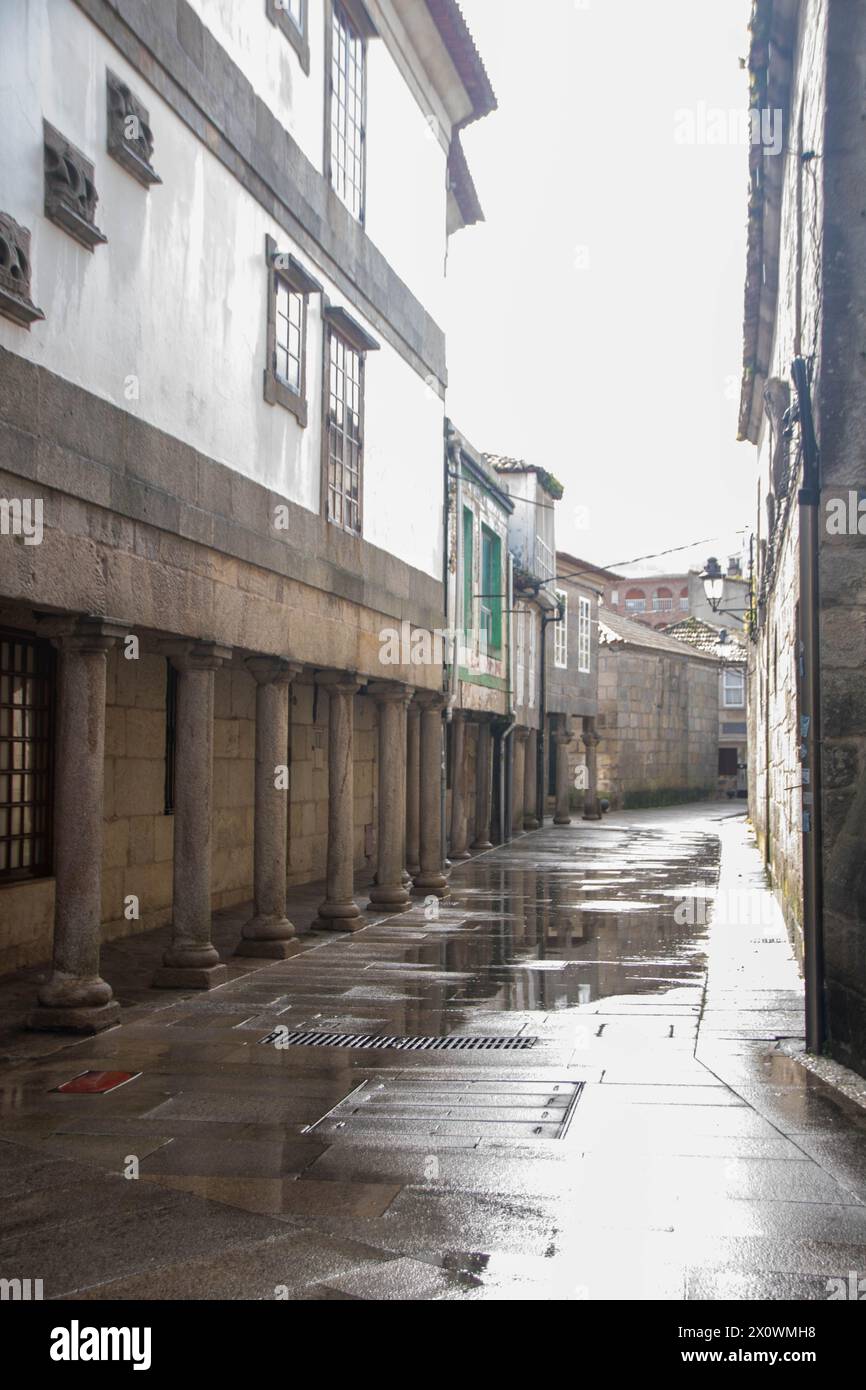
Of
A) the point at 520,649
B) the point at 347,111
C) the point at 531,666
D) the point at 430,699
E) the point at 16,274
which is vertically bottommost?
the point at 430,699

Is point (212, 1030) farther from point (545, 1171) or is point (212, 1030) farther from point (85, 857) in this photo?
point (545, 1171)

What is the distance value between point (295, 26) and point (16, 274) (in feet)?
17.0

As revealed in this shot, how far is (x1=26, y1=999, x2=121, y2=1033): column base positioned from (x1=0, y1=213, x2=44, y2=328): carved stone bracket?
362cm

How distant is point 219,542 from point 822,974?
4681 millimetres

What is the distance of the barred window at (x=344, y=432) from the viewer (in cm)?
1190

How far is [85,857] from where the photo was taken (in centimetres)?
754

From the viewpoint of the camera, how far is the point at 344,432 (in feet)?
40.3

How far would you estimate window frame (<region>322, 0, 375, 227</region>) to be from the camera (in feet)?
38.0

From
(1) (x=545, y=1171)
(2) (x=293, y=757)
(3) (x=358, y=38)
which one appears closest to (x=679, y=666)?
(2) (x=293, y=757)

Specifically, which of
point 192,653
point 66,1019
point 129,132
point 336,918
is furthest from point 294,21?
point 66,1019

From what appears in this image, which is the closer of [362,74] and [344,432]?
[344,432]

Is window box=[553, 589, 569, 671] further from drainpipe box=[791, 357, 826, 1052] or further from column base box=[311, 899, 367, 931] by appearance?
drainpipe box=[791, 357, 826, 1052]

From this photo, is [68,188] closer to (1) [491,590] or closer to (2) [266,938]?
(2) [266,938]

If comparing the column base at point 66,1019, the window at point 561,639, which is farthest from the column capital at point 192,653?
the window at point 561,639
